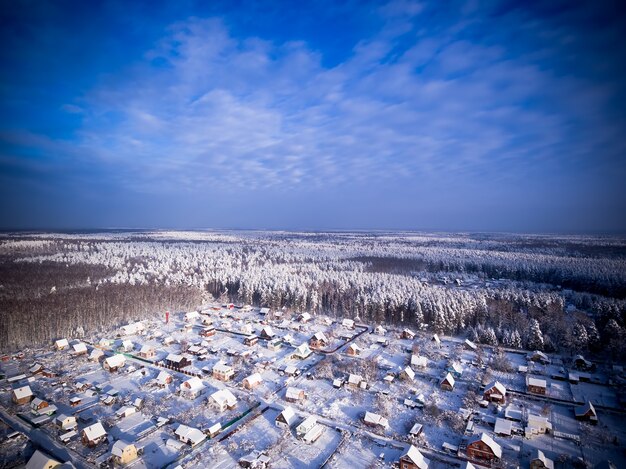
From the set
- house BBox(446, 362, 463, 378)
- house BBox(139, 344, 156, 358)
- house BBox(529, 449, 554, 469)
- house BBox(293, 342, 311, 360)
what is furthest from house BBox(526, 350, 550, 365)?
house BBox(139, 344, 156, 358)

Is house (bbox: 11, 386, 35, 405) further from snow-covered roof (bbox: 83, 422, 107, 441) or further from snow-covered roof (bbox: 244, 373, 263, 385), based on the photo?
snow-covered roof (bbox: 244, 373, 263, 385)

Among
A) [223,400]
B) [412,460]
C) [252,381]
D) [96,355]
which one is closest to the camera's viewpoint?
[412,460]

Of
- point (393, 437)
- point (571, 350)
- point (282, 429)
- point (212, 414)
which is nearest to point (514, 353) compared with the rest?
point (571, 350)

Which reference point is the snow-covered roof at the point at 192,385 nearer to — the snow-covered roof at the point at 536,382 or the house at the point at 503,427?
the house at the point at 503,427

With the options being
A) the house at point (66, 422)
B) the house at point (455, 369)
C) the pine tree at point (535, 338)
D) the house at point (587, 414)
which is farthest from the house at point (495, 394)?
the house at point (66, 422)

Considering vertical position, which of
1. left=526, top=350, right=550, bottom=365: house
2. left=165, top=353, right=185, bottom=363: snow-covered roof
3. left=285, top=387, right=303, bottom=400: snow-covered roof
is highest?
left=165, top=353, right=185, bottom=363: snow-covered roof

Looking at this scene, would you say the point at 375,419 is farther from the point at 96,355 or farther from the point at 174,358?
the point at 96,355

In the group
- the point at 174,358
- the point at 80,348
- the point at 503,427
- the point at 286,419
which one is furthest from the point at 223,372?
the point at 503,427
